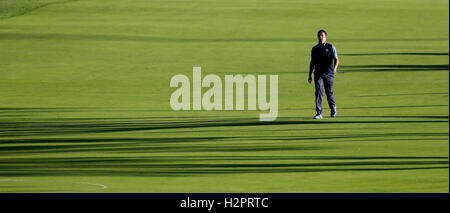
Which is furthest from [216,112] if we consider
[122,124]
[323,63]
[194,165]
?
[194,165]

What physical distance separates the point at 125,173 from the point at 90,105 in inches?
454

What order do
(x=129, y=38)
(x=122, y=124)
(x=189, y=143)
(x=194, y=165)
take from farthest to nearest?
(x=129, y=38) → (x=122, y=124) → (x=189, y=143) → (x=194, y=165)

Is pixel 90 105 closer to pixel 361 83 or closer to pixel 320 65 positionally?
pixel 320 65

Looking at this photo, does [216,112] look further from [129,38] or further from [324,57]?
[129,38]

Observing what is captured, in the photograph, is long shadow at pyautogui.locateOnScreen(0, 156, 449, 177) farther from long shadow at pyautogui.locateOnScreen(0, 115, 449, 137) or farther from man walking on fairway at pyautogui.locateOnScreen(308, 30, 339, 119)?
man walking on fairway at pyautogui.locateOnScreen(308, 30, 339, 119)

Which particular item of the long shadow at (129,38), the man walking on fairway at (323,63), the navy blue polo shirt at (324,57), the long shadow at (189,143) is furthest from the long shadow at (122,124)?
the long shadow at (129,38)

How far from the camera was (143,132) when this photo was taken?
1825 cm

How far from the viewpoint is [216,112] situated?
22656mm

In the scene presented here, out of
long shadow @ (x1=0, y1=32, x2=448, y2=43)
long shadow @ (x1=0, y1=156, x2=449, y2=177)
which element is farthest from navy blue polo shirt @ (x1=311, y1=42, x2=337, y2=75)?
long shadow @ (x1=0, y1=32, x2=448, y2=43)

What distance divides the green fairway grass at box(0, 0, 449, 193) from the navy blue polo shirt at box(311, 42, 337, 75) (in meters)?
0.98

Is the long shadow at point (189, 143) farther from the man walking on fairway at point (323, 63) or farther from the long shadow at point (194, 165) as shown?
the man walking on fairway at point (323, 63)

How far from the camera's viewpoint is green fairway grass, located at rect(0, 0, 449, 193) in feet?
42.7

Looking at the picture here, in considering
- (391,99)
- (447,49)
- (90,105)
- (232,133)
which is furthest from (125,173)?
(447,49)

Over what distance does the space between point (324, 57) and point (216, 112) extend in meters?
4.01
